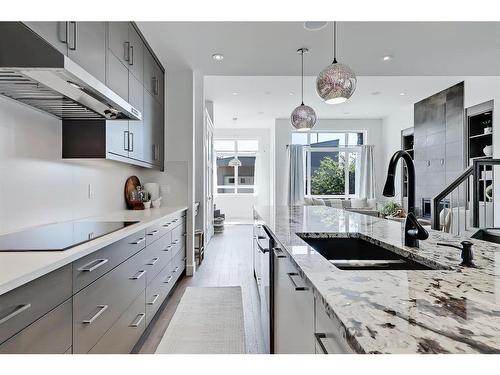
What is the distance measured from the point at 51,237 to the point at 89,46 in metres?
1.26

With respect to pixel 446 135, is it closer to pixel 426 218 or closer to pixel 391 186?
pixel 426 218

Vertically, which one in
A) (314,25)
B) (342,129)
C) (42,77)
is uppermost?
(342,129)

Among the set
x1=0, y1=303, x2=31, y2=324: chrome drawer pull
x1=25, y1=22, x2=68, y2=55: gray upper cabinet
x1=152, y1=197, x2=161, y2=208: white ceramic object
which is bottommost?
x1=0, y1=303, x2=31, y2=324: chrome drawer pull

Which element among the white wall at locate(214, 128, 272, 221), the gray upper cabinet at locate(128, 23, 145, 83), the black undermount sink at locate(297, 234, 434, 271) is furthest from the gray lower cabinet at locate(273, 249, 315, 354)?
the white wall at locate(214, 128, 272, 221)

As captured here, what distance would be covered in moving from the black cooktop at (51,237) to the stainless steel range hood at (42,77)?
77 cm

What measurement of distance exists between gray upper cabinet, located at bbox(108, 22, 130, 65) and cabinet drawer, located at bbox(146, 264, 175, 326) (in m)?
1.85

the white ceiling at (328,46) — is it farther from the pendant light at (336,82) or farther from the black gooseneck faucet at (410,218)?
the black gooseneck faucet at (410,218)

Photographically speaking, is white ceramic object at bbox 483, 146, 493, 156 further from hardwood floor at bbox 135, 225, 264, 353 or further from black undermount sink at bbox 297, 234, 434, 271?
black undermount sink at bbox 297, 234, 434, 271

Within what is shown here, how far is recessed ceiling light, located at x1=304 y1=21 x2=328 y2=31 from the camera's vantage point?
9.13 feet

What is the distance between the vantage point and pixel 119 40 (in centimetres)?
265

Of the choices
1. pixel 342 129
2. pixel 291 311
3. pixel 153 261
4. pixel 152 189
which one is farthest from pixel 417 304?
pixel 342 129

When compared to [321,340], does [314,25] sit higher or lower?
higher

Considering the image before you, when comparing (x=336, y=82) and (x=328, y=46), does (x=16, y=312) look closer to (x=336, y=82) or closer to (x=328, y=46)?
(x=336, y=82)

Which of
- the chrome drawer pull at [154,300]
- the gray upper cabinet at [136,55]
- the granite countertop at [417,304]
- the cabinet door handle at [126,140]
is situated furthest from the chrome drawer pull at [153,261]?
the gray upper cabinet at [136,55]
